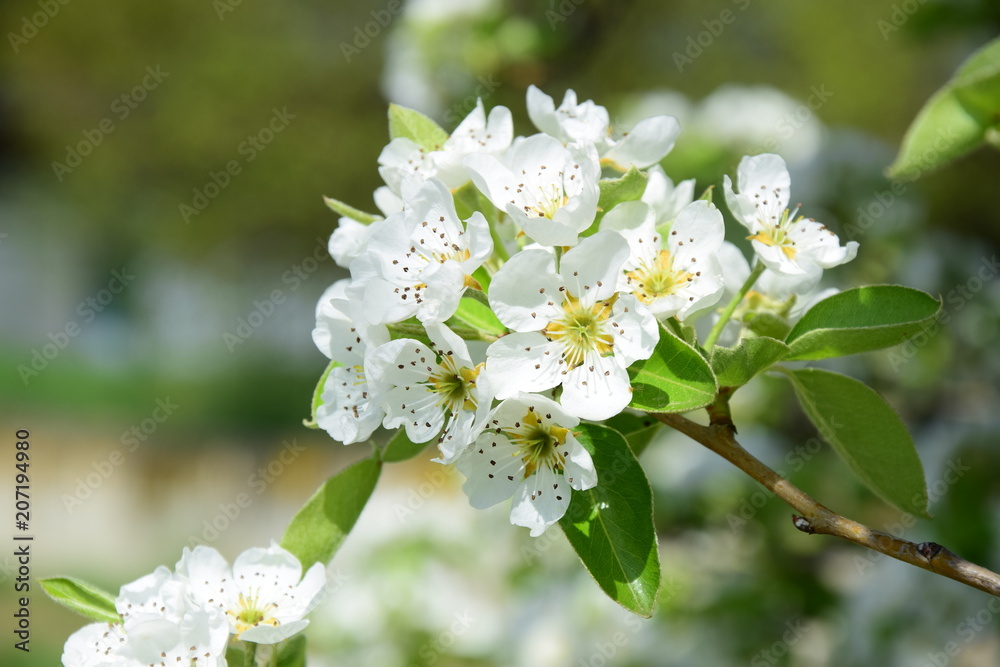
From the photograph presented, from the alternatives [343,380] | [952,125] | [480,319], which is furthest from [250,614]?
[952,125]

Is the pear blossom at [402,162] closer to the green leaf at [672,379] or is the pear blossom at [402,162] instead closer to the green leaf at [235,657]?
the green leaf at [672,379]

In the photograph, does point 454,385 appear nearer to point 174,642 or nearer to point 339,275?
point 174,642

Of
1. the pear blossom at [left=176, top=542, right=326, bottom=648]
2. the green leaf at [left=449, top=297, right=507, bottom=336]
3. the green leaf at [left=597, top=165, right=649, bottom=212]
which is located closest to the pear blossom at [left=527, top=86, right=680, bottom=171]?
the green leaf at [left=597, top=165, right=649, bottom=212]

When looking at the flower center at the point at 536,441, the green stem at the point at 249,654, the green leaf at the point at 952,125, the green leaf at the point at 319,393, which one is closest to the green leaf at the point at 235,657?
the green stem at the point at 249,654

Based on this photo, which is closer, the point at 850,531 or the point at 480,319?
the point at 850,531

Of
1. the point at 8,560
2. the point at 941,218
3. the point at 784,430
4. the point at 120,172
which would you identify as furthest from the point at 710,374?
the point at 120,172

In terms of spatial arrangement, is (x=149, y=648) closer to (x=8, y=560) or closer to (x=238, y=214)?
(x=8, y=560)
